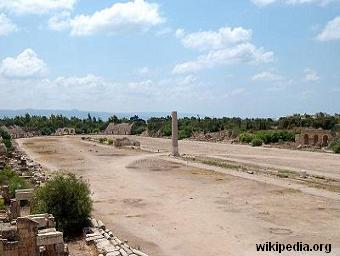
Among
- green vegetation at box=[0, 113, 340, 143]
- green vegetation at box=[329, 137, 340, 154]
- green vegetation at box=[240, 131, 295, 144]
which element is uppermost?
green vegetation at box=[0, 113, 340, 143]

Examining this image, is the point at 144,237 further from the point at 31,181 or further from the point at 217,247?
the point at 31,181

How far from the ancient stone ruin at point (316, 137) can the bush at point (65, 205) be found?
4677 cm

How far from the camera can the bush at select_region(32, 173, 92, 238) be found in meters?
17.5

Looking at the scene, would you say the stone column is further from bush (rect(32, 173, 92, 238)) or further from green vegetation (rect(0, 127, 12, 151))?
bush (rect(32, 173, 92, 238))

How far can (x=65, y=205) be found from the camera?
17.7 m

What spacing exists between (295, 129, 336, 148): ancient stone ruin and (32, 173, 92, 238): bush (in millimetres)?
46771

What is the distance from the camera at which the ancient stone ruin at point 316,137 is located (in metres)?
60.6

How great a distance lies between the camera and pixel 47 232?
45.6 feet

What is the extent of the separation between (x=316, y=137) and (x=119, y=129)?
65.1 m

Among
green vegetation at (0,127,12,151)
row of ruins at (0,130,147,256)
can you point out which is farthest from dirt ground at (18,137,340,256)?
green vegetation at (0,127,12,151)

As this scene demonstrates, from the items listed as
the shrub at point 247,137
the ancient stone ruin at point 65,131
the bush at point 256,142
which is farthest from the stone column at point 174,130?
the ancient stone ruin at point 65,131

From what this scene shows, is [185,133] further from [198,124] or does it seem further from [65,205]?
[65,205]

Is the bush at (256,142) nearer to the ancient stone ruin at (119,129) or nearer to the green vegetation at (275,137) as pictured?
the green vegetation at (275,137)

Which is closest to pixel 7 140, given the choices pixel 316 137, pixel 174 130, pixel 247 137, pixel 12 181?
pixel 174 130
